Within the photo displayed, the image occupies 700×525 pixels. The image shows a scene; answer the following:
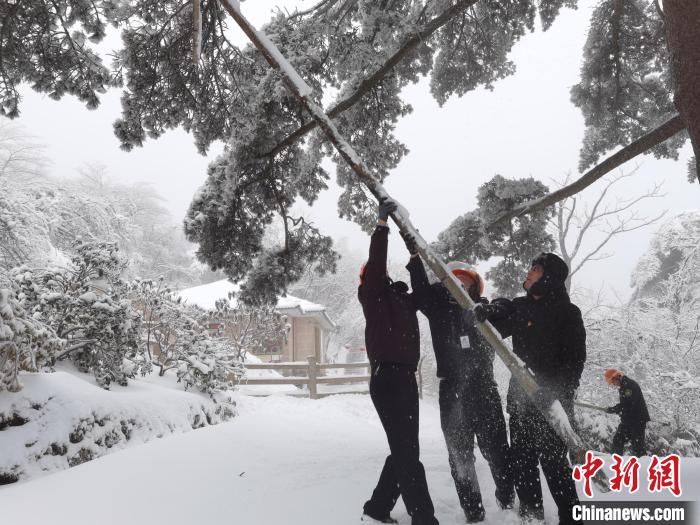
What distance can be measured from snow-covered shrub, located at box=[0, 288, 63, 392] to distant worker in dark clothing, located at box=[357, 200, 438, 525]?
3.84m

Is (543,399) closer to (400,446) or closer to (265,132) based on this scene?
(400,446)

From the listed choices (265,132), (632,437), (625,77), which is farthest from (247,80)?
(632,437)

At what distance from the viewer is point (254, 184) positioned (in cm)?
595

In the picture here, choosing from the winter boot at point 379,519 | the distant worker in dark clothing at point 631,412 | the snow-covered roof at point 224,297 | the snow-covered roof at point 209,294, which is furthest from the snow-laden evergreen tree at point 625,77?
the snow-covered roof at point 209,294

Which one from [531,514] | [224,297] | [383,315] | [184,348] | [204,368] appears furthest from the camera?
[224,297]

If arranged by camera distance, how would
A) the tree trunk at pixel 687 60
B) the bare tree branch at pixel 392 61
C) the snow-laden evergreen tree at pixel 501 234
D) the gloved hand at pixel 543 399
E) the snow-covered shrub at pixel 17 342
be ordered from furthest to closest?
the snow-laden evergreen tree at pixel 501 234 → the bare tree branch at pixel 392 61 → the snow-covered shrub at pixel 17 342 → the tree trunk at pixel 687 60 → the gloved hand at pixel 543 399

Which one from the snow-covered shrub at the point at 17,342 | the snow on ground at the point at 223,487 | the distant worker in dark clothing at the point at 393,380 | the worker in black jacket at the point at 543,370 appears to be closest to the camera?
the distant worker in dark clothing at the point at 393,380

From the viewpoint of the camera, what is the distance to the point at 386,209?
2.95m

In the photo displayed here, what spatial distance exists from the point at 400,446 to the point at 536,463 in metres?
0.94

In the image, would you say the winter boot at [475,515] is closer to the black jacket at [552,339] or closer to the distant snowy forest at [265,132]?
the black jacket at [552,339]

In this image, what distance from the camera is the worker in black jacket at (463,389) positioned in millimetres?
2934

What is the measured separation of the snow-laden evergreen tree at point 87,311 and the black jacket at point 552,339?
5.54m

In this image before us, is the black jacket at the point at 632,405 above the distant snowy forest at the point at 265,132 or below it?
below

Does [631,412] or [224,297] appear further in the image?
[224,297]
